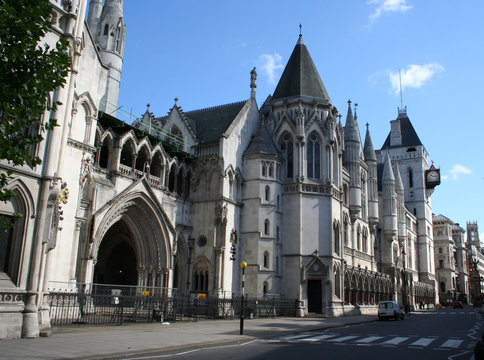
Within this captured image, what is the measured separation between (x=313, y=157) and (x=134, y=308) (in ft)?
70.0

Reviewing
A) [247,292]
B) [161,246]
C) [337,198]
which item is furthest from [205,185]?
[337,198]

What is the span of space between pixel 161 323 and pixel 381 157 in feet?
248

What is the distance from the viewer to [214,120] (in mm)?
38594

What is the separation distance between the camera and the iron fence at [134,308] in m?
19.3

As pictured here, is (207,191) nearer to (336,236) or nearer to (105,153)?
(105,153)

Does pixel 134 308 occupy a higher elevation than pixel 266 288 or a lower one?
lower

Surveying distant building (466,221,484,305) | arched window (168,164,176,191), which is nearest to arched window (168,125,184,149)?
arched window (168,164,176,191)

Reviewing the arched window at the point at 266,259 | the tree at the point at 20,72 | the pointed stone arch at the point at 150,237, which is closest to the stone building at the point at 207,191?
the pointed stone arch at the point at 150,237

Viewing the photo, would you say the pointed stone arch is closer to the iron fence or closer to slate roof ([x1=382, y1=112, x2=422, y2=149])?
the iron fence

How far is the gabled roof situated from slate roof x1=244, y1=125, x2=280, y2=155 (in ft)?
16.7

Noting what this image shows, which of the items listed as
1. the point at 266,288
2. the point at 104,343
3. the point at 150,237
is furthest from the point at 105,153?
the point at 104,343

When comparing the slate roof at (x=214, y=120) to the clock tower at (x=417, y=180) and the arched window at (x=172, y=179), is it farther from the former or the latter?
the clock tower at (x=417, y=180)

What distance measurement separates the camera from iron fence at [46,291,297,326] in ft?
63.4

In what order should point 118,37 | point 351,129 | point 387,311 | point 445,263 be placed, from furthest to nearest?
point 445,263 → point 351,129 → point 118,37 → point 387,311
